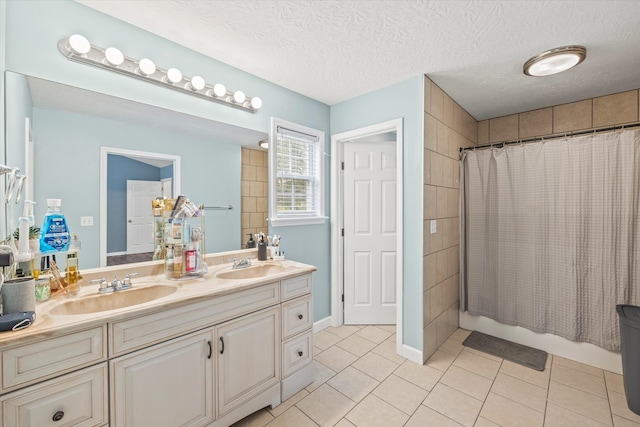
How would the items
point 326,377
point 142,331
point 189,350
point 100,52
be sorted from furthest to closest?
point 326,377 < point 100,52 < point 189,350 < point 142,331

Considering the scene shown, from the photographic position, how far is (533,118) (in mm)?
2922

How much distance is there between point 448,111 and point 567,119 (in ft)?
4.19

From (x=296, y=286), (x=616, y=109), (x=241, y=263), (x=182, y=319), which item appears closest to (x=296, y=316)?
(x=296, y=286)

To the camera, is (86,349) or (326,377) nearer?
(86,349)

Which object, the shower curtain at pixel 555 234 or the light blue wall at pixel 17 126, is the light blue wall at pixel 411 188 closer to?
the shower curtain at pixel 555 234

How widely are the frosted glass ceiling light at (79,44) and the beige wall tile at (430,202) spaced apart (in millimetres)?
2332

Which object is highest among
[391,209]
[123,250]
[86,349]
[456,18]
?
[456,18]

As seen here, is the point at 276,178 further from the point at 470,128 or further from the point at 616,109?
the point at 616,109

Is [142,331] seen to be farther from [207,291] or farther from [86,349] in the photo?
[207,291]

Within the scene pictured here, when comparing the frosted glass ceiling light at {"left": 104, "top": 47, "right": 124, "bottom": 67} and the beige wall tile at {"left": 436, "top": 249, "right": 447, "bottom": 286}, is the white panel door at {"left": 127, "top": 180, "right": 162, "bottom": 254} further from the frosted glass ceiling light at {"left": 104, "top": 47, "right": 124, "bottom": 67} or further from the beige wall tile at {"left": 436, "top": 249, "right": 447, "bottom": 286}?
the beige wall tile at {"left": 436, "top": 249, "right": 447, "bottom": 286}

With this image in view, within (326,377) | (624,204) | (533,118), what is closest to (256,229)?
(326,377)

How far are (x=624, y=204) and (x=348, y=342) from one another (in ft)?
8.19

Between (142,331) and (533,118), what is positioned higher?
(533,118)

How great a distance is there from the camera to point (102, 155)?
4.92 feet
